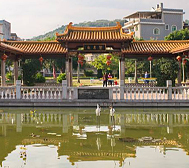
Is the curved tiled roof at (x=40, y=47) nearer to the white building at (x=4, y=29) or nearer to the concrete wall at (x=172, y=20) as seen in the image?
the concrete wall at (x=172, y=20)

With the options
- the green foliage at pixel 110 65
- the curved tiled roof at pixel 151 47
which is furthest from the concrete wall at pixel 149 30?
the curved tiled roof at pixel 151 47

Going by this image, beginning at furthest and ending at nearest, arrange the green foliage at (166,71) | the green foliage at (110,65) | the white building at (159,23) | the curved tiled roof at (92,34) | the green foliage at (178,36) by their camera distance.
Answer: the white building at (159,23), the green foliage at (110,65), the green foliage at (178,36), the curved tiled roof at (92,34), the green foliage at (166,71)

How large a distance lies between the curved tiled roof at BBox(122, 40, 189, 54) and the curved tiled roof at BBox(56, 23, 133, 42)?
109cm

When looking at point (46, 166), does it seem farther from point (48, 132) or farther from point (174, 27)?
point (174, 27)

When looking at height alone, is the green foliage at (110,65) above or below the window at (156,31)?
below

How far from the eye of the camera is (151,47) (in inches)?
818

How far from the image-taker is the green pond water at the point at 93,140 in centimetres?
591

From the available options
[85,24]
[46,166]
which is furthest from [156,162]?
[85,24]

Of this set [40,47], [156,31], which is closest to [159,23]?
[156,31]

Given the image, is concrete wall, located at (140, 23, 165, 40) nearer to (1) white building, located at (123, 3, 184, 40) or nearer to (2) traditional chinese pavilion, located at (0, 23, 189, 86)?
(1) white building, located at (123, 3, 184, 40)

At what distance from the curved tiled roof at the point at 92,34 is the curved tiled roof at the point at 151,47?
1.09 m

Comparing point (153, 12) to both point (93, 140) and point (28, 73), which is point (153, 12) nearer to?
point (28, 73)

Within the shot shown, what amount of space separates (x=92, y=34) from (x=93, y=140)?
14010mm

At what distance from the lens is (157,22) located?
51.6 meters
